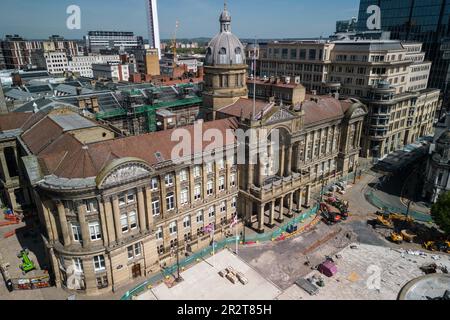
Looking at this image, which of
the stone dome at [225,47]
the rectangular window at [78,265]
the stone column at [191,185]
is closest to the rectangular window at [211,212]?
the stone column at [191,185]

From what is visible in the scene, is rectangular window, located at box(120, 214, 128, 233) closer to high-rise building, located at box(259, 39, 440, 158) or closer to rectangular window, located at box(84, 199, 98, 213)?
rectangular window, located at box(84, 199, 98, 213)

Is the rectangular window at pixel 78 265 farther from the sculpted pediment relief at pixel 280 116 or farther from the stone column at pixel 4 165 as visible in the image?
the sculpted pediment relief at pixel 280 116

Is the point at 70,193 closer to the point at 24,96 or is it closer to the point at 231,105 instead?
the point at 231,105

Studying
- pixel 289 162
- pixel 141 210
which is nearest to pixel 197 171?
pixel 141 210

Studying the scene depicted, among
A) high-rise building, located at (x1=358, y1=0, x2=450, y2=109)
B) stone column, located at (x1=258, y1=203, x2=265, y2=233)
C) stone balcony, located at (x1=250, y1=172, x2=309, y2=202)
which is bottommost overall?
stone column, located at (x1=258, y1=203, x2=265, y2=233)

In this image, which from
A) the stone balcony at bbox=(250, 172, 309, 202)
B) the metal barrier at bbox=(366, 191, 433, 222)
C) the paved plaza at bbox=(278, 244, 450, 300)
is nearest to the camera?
the paved plaza at bbox=(278, 244, 450, 300)

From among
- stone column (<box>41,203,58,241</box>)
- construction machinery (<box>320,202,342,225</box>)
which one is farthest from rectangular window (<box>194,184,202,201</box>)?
construction machinery (<box>320,202,342,225</box>)
